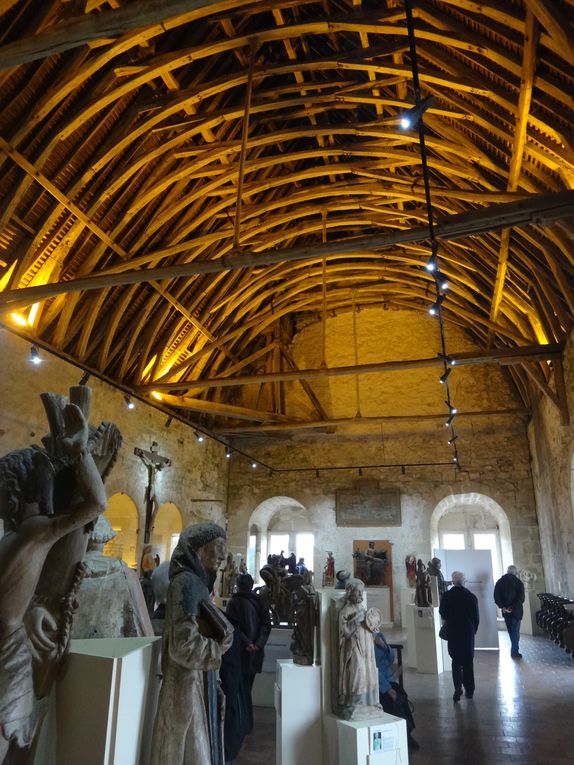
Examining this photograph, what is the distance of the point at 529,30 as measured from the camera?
15.5 ft

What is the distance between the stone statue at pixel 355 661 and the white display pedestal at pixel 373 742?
0.10 metres

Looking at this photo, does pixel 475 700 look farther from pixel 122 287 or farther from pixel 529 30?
pixel 122 287

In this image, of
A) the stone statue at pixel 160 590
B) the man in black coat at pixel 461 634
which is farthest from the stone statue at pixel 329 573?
the stone statue at pixel 160 590

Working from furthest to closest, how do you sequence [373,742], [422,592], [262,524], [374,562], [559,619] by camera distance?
[262,524] → [374,562] → [559,619] → [422,592] → [373,742]

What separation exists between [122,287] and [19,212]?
7.54ft

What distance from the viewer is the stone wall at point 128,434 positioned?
718 cm

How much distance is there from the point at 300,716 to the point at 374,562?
9.18 metres

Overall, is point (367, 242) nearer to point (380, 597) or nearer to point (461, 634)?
point (461, 634)

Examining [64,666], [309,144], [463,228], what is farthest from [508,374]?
[64,666]

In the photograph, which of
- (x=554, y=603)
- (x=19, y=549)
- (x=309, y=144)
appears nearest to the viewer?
(x=19, y=549)

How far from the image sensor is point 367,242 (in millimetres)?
5613

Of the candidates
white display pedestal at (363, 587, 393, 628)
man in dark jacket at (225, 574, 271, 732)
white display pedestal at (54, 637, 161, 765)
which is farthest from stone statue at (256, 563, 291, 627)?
white display pedestal at (54, 637, 161, 765)

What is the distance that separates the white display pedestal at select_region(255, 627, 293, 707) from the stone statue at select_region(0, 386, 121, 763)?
4456 mm

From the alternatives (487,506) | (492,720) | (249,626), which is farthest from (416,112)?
(487,506)
